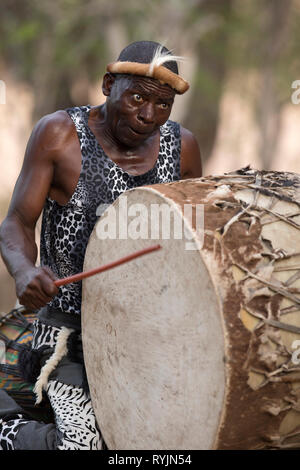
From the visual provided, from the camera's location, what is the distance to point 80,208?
2.68m

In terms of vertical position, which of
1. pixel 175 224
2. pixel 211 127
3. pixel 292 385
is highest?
pixel 175 224

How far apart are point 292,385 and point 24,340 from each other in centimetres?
165

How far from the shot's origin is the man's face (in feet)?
8.43

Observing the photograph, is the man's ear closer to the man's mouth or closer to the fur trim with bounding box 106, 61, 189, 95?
the fur trim with bounding box 106, 61, 189, 95

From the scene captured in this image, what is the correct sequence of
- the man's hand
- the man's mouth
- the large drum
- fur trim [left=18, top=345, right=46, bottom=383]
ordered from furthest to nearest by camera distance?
fur trim [left=18, top=345, right=46, bottom=383] < the man's mouth < the man's hand < the large drum

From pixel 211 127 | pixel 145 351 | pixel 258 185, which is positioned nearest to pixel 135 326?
pixel 145 351

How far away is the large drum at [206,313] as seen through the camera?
201 centimetres

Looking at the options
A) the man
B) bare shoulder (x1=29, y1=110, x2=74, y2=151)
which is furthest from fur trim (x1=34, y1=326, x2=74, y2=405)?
bare shoulder (x1=29, y1=110, x2=74, y2=151)

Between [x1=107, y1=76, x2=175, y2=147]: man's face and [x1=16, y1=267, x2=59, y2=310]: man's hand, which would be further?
[x1=107, y1=76, x2=175, y2=147]: man's face

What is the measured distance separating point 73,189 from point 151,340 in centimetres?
72

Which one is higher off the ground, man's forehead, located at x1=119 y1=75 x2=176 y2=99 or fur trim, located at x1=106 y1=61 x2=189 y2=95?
fur trim, located at x1=106 y1=61 x2=189 y2=95

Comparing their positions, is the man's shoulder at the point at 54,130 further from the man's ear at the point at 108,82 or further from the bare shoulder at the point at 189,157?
the bare shoulder at the point at 189,157

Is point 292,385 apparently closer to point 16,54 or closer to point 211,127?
point 16,54
